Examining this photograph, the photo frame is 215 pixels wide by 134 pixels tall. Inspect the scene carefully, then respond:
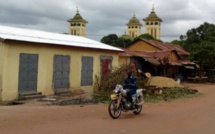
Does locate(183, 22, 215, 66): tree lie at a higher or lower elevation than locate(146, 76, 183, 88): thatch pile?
higher

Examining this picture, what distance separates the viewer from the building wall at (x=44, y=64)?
14.7m

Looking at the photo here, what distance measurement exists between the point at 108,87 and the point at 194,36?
105ft

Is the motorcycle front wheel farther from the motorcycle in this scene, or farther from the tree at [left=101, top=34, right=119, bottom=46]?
the tree at [left=101, top=34, right=119, bottom=46]

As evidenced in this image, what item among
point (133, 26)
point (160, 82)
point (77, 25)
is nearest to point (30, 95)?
point (160, 82)

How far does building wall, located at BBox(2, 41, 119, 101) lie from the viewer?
14.7 meters

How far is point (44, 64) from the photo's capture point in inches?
659

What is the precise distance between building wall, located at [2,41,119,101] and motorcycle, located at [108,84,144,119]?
21.2 ft

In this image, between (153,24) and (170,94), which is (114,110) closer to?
(170,94)

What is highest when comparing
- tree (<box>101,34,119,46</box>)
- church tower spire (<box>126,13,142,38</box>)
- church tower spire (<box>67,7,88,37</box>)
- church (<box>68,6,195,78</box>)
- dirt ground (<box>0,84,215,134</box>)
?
church tower spire (<box>126,13,142,38</box>)

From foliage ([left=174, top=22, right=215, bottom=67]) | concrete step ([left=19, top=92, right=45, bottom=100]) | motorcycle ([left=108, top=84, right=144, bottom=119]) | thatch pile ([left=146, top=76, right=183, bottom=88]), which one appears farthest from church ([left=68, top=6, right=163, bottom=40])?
motorcycle ([left=108, top=84, right=144, bottom=119])

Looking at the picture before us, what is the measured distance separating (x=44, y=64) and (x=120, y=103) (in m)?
7.61

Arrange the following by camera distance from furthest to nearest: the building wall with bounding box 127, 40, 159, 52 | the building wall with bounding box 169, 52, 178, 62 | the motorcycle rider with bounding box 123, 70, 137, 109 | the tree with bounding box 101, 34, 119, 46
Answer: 1. the tree with bounding box 101, 34, 119, 46
2. the building wall with bounding box 127, 40, 159, 52
3. the building wall with bounding box 169, 52, 178, 62
4. the motorcycle rider with bounding box 123, 70, 137, 109

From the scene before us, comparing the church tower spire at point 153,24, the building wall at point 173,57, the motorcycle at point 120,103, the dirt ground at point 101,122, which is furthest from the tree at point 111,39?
the motorcycle at point 120,103

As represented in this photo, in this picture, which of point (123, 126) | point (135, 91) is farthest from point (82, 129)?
point (135, 91)
